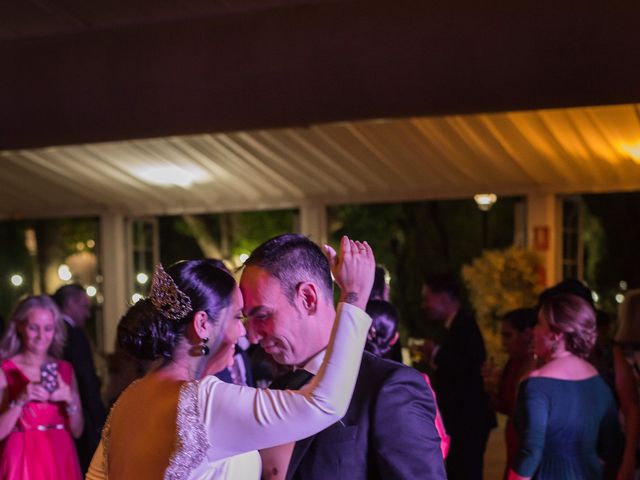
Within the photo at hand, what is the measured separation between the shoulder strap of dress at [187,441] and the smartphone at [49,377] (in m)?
2.50

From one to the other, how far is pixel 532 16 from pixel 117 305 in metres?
7.19

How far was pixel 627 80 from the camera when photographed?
4.74m

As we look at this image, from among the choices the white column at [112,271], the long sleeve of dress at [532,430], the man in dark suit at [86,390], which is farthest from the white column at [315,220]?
the long sleeve of dress at [532,430]

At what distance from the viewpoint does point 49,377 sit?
3.94 metres

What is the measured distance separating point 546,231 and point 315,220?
256 cm

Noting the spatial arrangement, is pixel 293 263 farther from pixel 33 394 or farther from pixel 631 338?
pixel 631 338

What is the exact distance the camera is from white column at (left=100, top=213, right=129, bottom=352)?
10.5 meters

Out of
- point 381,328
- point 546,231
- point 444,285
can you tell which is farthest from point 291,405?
point 546,231

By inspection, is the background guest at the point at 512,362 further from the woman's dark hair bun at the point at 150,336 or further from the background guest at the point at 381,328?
the woman's dark hair bun at the point at 150,336

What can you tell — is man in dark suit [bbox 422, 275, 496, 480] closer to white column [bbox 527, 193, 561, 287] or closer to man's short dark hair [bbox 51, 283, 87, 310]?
man's short dark hair [bbox 51, 283, 87, 310]

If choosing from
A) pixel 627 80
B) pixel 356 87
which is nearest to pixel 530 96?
pixel 627 80

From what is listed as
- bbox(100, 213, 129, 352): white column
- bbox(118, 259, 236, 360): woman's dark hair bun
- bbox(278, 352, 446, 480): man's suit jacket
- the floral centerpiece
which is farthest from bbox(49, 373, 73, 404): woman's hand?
bbox(100, 213, 129, 352): white column

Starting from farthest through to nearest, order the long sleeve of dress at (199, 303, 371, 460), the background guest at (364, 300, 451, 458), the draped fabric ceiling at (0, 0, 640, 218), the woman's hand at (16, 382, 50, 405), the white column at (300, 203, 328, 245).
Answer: the white column at (300, 203, 328, 245) → the draped fabric ceiling at (0, 0, 640, 218) → the woman's hand at (16, 382, 50, 405) → the background guest at (364, 300, 451, 458) → the long sleeve of dress at (199, 303, 371, 460)

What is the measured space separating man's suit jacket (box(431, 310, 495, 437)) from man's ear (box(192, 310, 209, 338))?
3.23m
